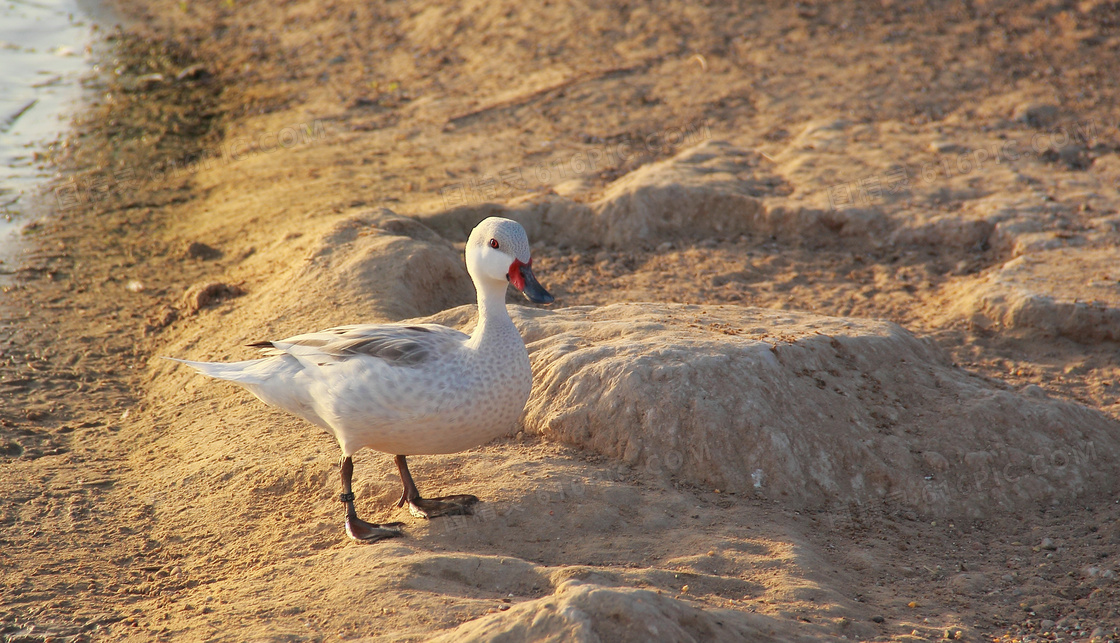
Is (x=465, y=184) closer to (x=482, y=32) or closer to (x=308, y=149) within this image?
(x=308, y=149)

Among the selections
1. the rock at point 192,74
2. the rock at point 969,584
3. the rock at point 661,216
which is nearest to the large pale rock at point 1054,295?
the rock at point 661,216

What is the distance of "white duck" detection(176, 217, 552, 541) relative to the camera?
360 cm

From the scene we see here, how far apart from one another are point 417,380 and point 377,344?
309 millimetres

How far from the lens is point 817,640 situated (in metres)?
3.05

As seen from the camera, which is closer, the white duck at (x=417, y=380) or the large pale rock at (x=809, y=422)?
the white duck at (x=417, y=380)

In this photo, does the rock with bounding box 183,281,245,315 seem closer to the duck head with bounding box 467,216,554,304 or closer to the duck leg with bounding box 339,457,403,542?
the duck leg with bounding box 339,457,403,542

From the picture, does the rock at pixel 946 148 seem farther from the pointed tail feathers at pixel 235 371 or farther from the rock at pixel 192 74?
the rock at pixel 192 74

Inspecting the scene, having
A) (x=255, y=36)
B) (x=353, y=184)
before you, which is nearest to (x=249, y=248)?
(x=353, y=184)

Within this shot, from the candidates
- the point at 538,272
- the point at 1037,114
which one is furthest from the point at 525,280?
the point at 1037,114

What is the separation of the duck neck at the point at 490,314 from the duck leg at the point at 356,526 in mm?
799

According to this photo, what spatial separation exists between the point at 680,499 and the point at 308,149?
20.9 feet

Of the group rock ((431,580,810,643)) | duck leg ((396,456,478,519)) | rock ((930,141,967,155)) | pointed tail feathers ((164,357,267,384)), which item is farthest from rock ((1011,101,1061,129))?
pointed tail feathers ((164,357,267,384))

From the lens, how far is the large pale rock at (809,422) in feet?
13.9

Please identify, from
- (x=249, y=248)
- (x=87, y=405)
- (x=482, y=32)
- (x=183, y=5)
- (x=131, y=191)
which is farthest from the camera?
(x=183, y=5)
